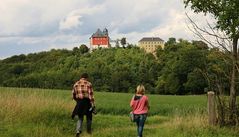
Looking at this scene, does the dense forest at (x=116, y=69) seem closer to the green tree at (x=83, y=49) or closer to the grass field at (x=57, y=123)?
the green tree at (x=83, y=49)

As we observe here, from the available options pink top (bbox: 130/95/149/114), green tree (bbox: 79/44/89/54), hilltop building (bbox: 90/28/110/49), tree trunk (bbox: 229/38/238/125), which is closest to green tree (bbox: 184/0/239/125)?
tree trunk (bbox: 229/38/238/125)

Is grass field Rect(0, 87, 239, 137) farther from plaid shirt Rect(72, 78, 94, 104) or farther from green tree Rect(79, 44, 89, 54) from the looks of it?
green tree Rect(79, 44, 89, 54)

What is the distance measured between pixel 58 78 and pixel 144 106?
84.1 m

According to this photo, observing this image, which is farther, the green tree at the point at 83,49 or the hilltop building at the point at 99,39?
the hilltop building at the point at 99,39

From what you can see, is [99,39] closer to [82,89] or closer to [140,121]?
[82,89]

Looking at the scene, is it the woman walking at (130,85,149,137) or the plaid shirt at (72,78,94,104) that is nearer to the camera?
the woman walking at (130,85,149,137)

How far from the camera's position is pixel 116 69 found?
10606 cm

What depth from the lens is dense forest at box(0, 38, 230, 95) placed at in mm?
88438

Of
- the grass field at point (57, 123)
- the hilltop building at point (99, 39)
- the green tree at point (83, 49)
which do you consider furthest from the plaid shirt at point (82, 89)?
the hilltop building at point (99, 39)

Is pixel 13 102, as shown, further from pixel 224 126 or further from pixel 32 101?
pixel 224 126

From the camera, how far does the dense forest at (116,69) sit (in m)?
88.4

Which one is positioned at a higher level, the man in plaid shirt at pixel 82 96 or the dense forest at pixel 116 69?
the dense forest at pixel 116 69

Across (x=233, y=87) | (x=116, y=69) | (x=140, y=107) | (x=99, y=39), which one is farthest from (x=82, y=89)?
(x=99, y=39)

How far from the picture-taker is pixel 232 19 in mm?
14312
